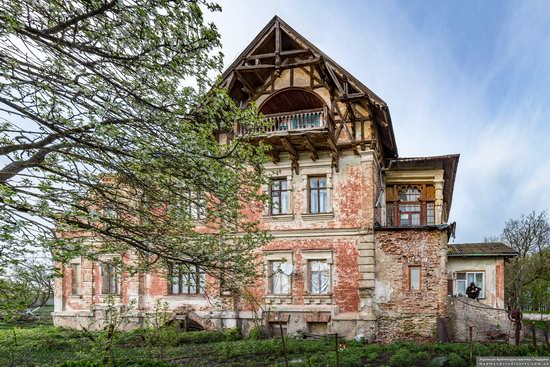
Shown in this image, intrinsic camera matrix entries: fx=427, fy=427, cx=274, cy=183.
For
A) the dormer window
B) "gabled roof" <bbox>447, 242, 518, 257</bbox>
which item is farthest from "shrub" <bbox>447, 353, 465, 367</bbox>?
"gabled roof" <bbox>447, 242, 518, 257</bbox>

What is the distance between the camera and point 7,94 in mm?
5086

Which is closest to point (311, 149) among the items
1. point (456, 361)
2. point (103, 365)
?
point (456, 361)

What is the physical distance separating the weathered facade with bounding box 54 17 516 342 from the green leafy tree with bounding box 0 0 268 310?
29.9 ft

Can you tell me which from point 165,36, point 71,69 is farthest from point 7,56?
point 165,36

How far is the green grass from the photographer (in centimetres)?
1208

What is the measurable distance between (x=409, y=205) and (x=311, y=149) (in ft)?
25.1

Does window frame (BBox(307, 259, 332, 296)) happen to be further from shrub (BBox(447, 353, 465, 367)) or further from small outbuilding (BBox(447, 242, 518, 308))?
small outbuilding (BBox(447, 242, 518, 308))

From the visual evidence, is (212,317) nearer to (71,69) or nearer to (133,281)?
(133,281)

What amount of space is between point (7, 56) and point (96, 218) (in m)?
2.41

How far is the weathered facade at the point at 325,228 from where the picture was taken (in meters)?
16.6

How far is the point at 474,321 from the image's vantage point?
693 inches

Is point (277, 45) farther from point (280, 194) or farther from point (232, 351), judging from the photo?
point (232, 351)

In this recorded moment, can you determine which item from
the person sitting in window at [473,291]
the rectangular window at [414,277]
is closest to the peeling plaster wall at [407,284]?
the rectangular window at [414,277]

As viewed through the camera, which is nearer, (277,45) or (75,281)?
(277,45)
